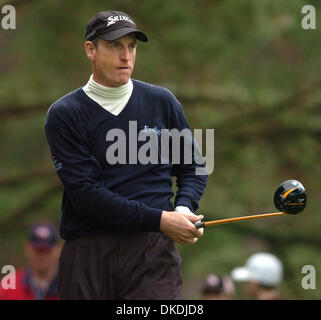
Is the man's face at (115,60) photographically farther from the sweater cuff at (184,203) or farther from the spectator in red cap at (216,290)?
the spectator in red cap at (216,290)

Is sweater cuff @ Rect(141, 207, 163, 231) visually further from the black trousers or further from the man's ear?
the man's ear

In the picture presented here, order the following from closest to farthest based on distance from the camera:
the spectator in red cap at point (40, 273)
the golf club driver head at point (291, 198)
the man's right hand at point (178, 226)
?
1. the man's right hand at point (178, 226)
2. the golf club driver head at point (291, 198)
3. the spectator in red cap at point (40, 273)

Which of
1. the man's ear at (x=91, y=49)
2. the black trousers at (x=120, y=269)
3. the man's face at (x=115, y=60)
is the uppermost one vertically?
the man's ear at (x=91, y=49)

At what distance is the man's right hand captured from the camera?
4.50m

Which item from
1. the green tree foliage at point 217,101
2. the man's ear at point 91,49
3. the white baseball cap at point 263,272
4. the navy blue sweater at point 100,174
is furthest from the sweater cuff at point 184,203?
the green tree foliage at point 217,101

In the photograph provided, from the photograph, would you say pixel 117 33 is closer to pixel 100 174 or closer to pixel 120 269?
pixel 100 174

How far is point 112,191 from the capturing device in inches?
182

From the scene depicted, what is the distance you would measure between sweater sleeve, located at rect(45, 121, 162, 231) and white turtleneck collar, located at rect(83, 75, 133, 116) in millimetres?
228

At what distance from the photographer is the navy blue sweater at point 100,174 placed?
178 inches

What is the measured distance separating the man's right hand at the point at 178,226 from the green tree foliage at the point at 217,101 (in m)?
6.24
